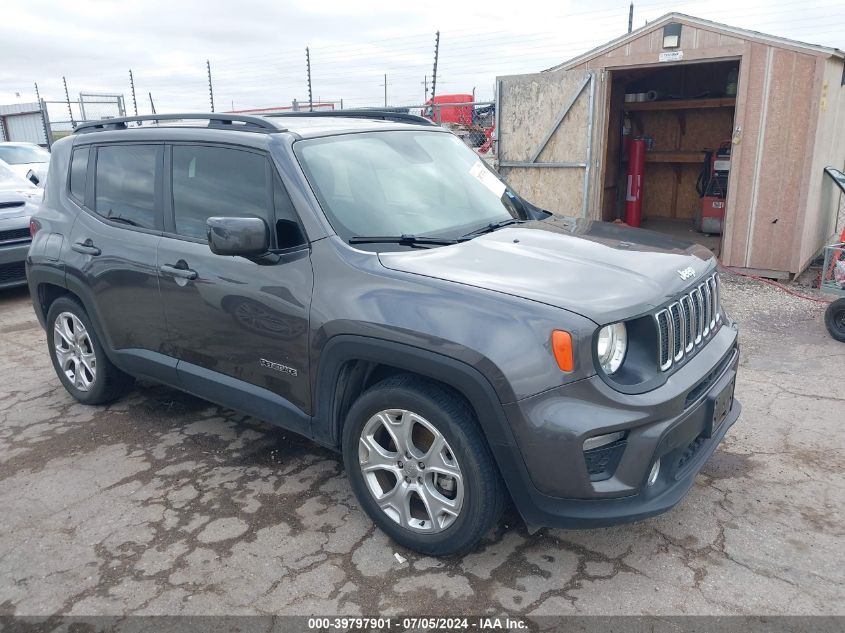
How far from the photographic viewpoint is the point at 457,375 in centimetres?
261

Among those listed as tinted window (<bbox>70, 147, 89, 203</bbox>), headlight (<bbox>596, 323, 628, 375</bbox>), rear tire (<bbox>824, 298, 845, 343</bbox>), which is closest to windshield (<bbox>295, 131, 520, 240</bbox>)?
headlight (<bbox>596, 323, 628, 375</bbox>)

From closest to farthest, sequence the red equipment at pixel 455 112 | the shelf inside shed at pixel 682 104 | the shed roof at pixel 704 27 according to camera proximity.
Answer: the shed roof at pixel 704 27 → the shelf inside shed at pixel 682 104 → the red equipment at pixel 455 112

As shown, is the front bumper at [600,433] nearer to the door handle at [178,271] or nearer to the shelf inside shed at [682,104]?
the door handle at [178,271]

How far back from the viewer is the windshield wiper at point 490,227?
11.1 feet

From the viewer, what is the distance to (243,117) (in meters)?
3.63

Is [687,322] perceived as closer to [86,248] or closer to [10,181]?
[86,248]

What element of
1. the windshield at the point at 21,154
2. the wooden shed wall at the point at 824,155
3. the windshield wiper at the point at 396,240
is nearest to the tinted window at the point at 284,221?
the windshield wiper at the point at 396,240

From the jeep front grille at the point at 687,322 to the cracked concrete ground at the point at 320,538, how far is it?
898mm

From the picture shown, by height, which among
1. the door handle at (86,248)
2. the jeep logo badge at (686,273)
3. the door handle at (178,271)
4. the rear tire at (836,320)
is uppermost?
the jeep logo badge at (686,273)

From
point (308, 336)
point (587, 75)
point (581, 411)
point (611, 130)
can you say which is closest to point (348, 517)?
point (308, 336)

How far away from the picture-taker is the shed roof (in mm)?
7324

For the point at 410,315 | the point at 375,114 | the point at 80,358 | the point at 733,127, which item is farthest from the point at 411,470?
the point at 733,127

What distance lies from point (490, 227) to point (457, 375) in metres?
1.19

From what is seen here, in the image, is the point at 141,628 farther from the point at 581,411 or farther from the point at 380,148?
the point at 380,148
